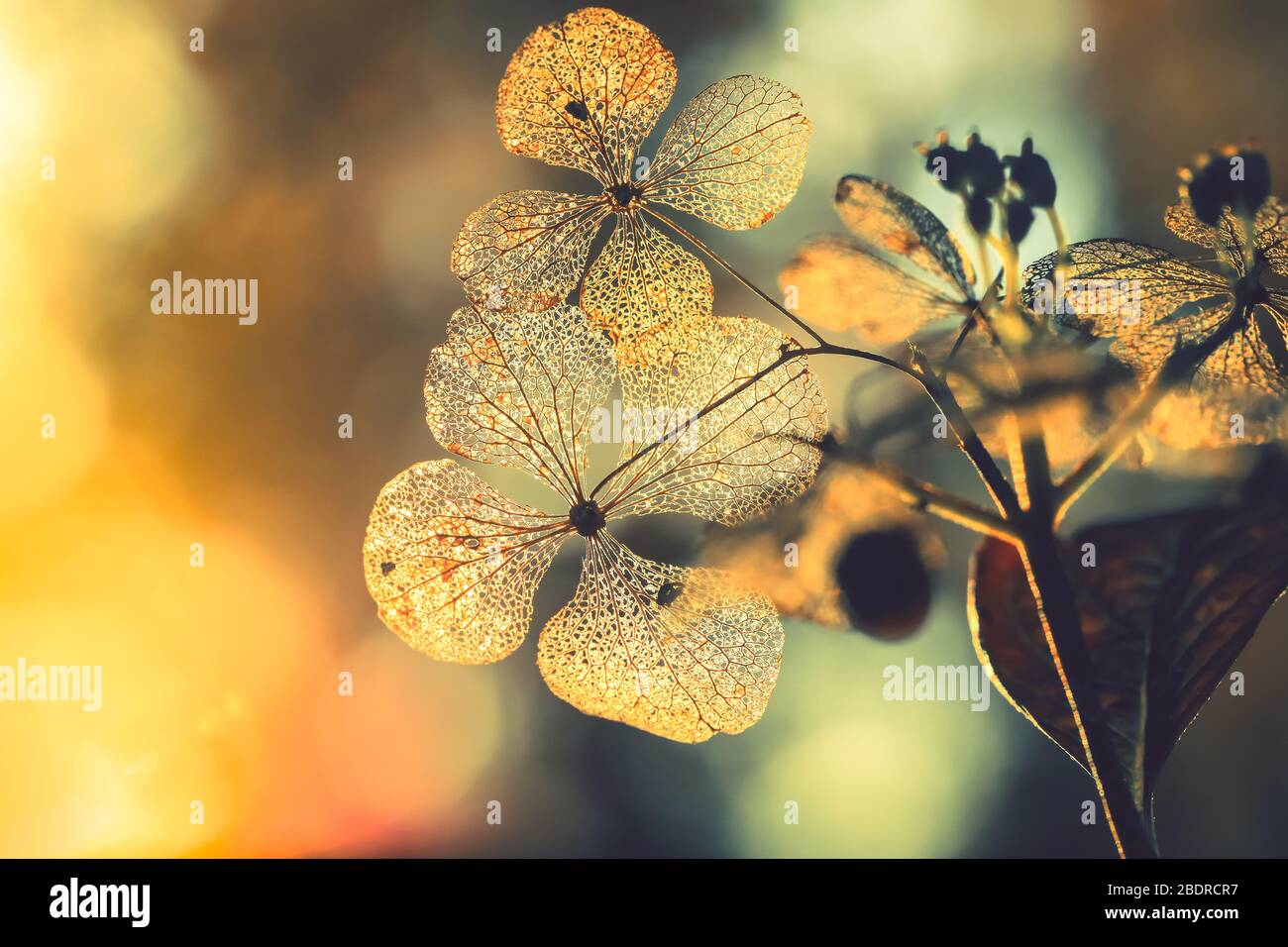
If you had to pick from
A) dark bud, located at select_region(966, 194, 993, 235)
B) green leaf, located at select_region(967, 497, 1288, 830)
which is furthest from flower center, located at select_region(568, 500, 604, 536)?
dark bud, located at select_region(966, 194, 993, 235)

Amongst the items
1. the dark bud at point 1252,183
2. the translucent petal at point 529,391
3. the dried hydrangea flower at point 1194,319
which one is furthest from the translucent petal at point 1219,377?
the translucent petal at point 529,391

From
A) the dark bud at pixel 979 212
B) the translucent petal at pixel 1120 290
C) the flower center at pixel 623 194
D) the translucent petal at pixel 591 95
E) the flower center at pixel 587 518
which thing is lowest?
the flower center at pixel 587 518

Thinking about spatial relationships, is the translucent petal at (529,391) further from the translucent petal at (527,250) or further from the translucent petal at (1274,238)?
the translucent petal at (1274,238)

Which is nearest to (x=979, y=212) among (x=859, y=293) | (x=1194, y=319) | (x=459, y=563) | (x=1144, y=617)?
(x=859, y=293)

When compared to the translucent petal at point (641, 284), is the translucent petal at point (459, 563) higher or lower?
lower

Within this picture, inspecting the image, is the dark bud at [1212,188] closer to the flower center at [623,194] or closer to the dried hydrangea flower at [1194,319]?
the dried hydrangea flower at [1194,319]

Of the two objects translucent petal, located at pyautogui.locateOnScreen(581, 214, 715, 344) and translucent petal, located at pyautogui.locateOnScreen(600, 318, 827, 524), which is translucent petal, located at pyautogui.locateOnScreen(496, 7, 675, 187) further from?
translucent petal, located at pyautogui.locateOnScreen(600, 318, 827, 524)

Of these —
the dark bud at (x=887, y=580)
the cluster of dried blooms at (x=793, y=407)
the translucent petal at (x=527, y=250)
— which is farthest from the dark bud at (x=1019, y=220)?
the translucent petal at (x=527, y=250)
